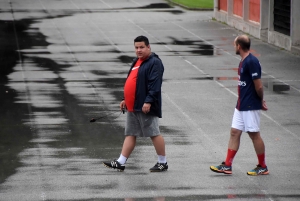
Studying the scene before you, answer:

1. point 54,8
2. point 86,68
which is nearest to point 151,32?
point 86,68

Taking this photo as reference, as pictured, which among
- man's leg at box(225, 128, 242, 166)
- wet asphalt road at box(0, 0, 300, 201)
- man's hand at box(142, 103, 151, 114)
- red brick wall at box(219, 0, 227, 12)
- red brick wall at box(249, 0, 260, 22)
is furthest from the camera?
red brick wall at box(219, 0, 227, 12)

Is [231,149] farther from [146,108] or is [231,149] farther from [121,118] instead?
[121,118]

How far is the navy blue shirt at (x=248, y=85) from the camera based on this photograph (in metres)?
8.88

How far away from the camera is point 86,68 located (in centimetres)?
1875

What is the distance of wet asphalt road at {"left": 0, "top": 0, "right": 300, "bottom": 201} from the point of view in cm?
873

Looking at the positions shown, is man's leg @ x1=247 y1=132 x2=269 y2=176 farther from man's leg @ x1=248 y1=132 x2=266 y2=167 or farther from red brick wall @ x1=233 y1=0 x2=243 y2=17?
red brick wall @ x1=233 y1=0 x2=243 y2=17

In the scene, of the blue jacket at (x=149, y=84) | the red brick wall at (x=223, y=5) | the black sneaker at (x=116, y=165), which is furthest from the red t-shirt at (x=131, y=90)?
the red brick wall at (x=223, y=5)

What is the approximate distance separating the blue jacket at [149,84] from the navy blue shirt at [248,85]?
1.05m

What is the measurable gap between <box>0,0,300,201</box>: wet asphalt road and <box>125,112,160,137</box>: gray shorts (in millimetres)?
522

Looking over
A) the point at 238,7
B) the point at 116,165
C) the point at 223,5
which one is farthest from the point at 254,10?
the point at 116,165

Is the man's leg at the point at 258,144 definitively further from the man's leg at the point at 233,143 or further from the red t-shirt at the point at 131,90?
the red t-shirt at the point at 131,90

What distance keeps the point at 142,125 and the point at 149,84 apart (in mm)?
549

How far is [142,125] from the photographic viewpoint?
Result: 9.28 m

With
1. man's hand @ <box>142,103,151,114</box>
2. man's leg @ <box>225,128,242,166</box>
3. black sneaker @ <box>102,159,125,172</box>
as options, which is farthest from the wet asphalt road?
man's hand @ <box>142,103,151,114</box>
